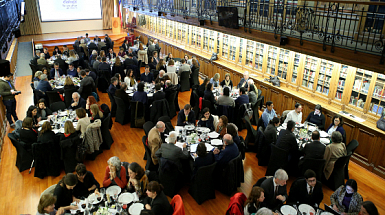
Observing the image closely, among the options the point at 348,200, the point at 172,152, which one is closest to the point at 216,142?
the point at 172,152

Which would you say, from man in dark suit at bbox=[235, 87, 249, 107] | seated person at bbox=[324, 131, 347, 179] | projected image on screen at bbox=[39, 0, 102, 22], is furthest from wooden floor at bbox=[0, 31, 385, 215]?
projected image on screen at bbox=[39, 0, 102, 22]

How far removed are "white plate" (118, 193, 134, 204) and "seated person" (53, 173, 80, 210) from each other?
628 mm

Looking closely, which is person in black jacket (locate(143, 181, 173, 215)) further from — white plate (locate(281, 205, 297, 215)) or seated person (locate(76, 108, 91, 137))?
seated person (locate(76, 108, 91, 137))

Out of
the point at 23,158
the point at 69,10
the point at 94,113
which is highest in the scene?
the point at 69,10

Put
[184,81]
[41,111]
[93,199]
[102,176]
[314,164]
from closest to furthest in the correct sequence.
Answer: [93,199] < [314,164] < [102,176] < [41,111] < [184,81]

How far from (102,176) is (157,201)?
109 inches

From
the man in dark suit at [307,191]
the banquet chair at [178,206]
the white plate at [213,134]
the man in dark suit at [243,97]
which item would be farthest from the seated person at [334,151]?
the banquet chair at [178,206]

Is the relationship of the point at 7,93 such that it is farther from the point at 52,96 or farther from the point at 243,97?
the point at 243,97

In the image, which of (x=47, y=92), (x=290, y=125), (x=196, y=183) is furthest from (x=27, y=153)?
(x=290, y=125)

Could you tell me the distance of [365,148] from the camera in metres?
6.19

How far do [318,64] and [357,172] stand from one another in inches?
120

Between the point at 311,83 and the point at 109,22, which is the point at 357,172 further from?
the point at 109,22

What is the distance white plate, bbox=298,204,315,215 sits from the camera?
3728 millimetres

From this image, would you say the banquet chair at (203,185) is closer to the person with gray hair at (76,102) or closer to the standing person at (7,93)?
the person with gray hair at (76,102)
